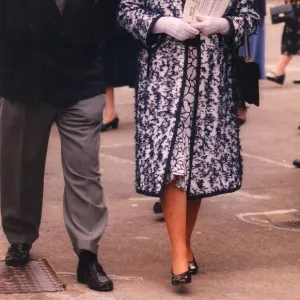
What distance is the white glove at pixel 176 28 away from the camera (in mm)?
5293

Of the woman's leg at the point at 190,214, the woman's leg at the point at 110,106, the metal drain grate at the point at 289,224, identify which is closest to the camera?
the woman's leg at the point at 190,214

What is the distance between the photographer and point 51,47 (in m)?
5.42

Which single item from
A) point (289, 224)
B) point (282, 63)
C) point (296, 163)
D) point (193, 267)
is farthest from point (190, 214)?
point (282, 63)

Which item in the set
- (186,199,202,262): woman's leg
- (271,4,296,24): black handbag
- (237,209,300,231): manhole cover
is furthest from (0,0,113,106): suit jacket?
(271,4,296,24): black handbag

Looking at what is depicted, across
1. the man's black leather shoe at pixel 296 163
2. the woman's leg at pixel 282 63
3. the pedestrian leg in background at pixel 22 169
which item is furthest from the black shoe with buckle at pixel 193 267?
the woman's leg at pixel 282 63

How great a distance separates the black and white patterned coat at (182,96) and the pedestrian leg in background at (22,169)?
1.65 ft

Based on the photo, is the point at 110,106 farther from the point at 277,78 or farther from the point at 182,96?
the point at 182,96

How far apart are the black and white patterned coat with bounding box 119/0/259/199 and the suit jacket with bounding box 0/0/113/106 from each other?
229mm

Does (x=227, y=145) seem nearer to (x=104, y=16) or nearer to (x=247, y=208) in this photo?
(x=104, y=16)

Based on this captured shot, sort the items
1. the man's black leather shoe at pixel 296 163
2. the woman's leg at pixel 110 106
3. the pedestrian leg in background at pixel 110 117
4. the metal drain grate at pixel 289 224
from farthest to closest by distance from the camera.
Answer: the pedestrian leg in background at pixel 110 117 → the woman's leg at pixel 110 106 → the man's black leather shoe at pixel 296 163 → the metal drain grate at pixel 289 224

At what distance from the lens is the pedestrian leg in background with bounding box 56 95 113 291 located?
5461 millimetres

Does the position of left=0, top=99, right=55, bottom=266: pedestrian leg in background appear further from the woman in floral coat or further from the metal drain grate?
the metal drain grate

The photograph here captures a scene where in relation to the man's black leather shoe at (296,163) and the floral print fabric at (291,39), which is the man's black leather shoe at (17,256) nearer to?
the man's black leather shoe at (296,163)

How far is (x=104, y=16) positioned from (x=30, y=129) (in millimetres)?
677
